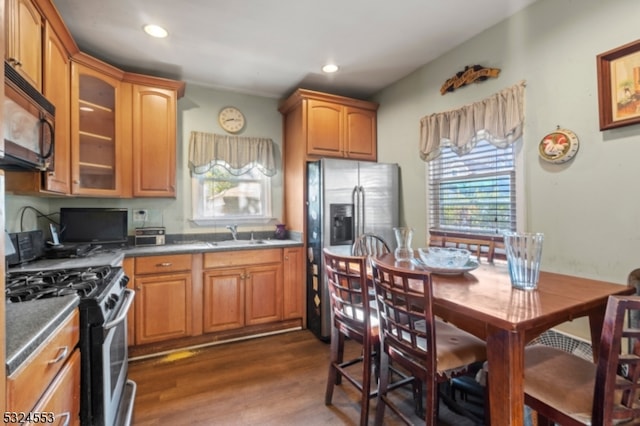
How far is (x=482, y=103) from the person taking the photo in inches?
93.7

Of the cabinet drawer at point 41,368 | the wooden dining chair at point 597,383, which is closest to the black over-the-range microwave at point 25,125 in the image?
the cabinet drawer at point 41,368

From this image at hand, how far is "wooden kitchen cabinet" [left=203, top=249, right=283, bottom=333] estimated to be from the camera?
9.46 feet

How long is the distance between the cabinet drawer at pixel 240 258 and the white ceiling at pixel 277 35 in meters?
1.76

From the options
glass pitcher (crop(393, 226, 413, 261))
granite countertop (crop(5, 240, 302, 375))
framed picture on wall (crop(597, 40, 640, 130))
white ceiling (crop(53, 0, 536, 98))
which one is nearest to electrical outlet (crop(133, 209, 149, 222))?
granite countertop (crop(5, 240, 302, 375))

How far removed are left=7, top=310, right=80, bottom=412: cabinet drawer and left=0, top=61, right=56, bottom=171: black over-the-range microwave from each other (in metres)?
0.69

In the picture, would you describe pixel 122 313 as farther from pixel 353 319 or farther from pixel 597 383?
pixel 597 383

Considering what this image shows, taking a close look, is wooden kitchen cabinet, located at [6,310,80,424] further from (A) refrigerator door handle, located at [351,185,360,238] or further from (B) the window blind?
(B) the window blind

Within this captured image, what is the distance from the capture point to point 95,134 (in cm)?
259

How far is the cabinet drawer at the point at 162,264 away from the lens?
8.57 ft

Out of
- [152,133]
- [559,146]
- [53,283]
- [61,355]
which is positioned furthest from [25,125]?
[559,146]

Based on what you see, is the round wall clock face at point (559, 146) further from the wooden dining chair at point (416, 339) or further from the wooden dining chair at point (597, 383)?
the wooden dining chair at point (416, 339)

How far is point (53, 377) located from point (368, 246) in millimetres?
2250

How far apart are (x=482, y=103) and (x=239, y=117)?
244 cm

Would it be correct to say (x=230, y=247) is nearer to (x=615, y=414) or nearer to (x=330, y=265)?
(x=330, y=265)
